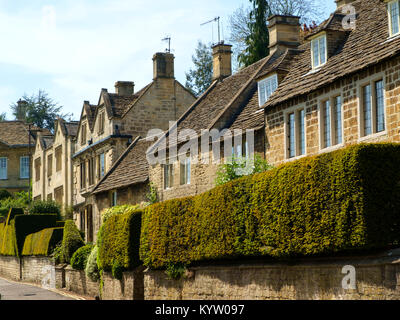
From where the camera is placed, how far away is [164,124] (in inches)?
1738

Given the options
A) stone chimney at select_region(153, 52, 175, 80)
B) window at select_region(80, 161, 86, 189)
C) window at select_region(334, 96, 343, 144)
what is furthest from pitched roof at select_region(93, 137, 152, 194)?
window at select_region(334, 96, 343, 144)

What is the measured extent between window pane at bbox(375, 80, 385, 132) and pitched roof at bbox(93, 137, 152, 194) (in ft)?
52.9

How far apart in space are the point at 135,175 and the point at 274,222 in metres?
Answer: 19.6

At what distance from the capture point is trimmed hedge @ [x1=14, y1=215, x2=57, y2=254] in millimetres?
43250

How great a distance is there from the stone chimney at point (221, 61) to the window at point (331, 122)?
14.6m

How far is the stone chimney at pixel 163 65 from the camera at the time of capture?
4450 centimetres

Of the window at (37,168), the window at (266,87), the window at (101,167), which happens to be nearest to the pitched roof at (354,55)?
the window at (266,87)

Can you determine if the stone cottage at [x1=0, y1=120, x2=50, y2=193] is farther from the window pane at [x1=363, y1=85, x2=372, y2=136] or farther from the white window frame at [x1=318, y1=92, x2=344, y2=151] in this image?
the window pane at [x1=363, y1=85, x2=372, y2=136]

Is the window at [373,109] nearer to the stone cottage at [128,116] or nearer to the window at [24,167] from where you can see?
the stone cottage at [128,116]

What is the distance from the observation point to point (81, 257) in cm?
3231

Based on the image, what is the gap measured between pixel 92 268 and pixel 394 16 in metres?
16.8

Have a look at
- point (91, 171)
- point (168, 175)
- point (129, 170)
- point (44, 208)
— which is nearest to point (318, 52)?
point (168, 175)
